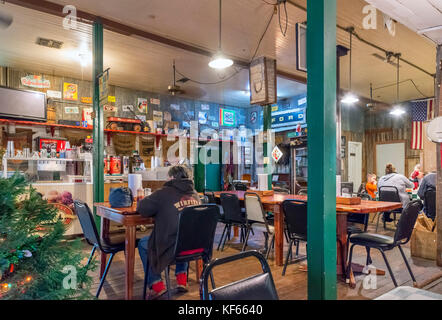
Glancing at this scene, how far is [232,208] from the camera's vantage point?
4.61 m

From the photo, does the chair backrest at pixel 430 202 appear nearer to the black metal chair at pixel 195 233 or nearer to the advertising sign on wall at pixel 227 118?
the black metal chair at pixel 195 233

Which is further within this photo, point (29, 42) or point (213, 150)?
point (213, 150)

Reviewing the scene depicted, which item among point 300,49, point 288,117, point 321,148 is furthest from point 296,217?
point 288,117

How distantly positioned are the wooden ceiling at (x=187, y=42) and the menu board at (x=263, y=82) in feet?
2.69

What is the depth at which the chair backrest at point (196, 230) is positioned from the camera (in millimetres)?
2701

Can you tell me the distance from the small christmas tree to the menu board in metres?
4.13

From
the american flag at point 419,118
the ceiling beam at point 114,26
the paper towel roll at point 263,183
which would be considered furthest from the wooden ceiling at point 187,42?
the paper towel roll at point 263,183

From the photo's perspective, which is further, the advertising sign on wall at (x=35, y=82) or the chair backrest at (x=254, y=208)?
the advertising sign on wall at (x=35, y=82)

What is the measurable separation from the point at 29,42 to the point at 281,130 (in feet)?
26.3

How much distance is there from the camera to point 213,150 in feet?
37.1

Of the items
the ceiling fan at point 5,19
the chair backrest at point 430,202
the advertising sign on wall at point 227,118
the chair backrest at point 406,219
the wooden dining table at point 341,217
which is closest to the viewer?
the chair backrest at point 406,219
